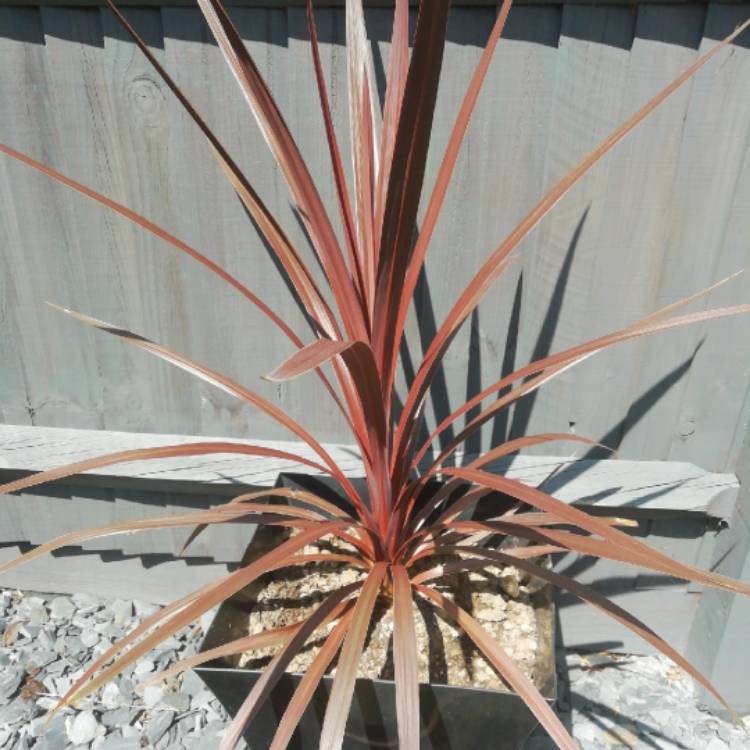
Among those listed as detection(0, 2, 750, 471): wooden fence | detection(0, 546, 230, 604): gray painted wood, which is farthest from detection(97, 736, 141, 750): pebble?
detection(0, 2, 750, 471): wooden fence

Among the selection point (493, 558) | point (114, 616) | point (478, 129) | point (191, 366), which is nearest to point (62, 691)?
point (114, 616)

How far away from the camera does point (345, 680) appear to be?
0.90 meters

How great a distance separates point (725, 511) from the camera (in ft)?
5.13

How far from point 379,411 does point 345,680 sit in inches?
14.9

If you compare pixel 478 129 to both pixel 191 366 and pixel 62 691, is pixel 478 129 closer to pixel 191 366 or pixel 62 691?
pixel 191 366

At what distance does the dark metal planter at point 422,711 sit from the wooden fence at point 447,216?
2.06ft

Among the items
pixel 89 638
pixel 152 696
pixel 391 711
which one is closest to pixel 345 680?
pixel 391 711

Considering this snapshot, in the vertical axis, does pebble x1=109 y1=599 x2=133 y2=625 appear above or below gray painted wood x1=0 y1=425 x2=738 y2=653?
below

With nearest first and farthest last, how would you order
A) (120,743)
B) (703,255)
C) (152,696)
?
(703,255) < (120,743) < (152,696)

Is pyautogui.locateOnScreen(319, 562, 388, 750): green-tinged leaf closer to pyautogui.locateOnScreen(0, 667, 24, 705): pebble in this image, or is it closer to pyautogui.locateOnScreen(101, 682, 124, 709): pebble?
pyautogui.locateOnScreen(101, 682, 124, 709): pebble

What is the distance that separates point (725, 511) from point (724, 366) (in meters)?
0.36

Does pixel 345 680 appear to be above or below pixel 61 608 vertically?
above

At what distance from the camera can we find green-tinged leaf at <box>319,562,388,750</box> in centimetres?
86

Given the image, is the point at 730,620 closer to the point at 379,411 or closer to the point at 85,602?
the point at 379,411
